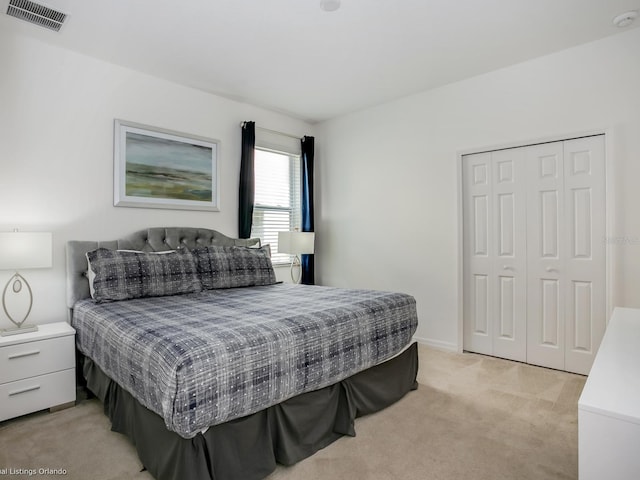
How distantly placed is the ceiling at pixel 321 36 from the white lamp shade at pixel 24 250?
155cm

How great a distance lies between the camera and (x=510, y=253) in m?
3.51

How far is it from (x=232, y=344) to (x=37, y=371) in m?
1.67

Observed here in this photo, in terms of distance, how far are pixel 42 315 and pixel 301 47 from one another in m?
2.97

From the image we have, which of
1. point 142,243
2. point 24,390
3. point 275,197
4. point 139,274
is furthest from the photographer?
point 275,197

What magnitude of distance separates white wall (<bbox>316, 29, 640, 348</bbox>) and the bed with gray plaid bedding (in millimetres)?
1361

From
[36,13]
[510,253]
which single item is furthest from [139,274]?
[510,253]

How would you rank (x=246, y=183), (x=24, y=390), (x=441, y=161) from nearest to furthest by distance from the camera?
1. (x=24, y=390)
2. (x=441, y=161)
3. (x=246, y=183)

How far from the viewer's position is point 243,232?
420 cm

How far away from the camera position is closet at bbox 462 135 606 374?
3.06 m

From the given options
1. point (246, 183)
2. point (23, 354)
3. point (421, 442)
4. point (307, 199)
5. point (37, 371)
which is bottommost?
point (421, 442)

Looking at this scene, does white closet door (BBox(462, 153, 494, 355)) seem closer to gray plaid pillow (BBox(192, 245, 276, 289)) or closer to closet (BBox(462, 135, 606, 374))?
closet (BBox(462, 135, 606, 374))

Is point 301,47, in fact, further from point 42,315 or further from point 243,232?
point 42,315

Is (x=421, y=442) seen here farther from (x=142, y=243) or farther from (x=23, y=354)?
(x=142, y=243)

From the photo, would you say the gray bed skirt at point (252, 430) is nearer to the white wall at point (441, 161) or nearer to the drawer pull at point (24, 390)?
the drawer pull at point (24, 390)
